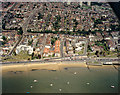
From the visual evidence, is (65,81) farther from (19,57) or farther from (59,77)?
(19,57)

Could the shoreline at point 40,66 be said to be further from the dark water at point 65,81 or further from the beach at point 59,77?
the dark water at point 65,81

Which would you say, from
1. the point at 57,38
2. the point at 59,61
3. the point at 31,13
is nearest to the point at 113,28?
the point at 57,38

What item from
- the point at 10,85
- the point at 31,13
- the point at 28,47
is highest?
the point at 31,13

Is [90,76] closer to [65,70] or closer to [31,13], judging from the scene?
[65,70]

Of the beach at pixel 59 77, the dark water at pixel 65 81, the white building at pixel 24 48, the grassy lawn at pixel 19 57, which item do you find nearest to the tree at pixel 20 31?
the white building at pixel 24 48

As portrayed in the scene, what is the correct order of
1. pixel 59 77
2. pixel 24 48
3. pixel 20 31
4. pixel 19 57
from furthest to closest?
pixel 20 31, pixel 24 48, pixel 19 57, pixel 59 77

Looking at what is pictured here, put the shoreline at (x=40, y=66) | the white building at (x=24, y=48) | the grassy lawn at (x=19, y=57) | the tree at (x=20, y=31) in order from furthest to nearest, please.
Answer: the tree at (x=20, y=31)
the white building at (x=24, y=48)
the grassy lawn at (x=19, y=57)
the shoreline at (x=40, y=66)

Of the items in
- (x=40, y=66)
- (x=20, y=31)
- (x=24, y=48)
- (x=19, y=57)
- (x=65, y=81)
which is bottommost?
(x=65, y=81)

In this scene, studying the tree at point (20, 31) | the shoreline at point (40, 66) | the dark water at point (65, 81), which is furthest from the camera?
the tree at point (20, 31)

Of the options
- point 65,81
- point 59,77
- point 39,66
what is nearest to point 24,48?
point 39,66
